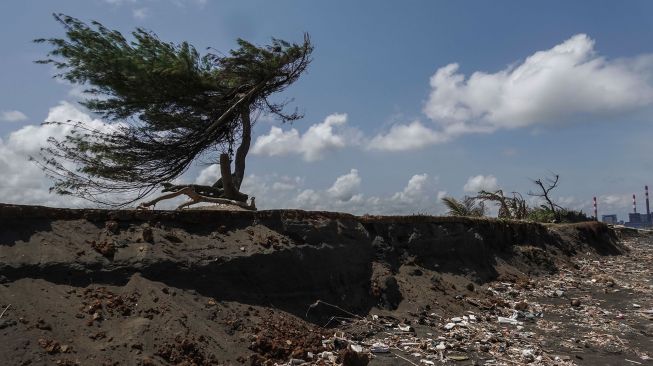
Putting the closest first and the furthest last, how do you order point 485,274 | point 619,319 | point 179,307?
1. point 179,307
2. point 619,319
3. point 485,274

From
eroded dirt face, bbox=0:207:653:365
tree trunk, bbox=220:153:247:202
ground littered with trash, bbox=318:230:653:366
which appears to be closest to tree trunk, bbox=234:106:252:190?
tree trunk, bbox=220:153:247:202

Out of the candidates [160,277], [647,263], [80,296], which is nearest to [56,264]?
[80,296]

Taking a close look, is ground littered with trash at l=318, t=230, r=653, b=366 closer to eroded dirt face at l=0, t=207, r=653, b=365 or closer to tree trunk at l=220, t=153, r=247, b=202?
eroded dirt face at l=0, t=207, r=653, b=365

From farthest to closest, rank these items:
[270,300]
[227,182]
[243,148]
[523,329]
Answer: [243,148] → [227,182] → [523,329] → [270,300]

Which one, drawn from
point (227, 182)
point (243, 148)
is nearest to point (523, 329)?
point (227, 182)

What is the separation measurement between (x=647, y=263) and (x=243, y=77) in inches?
562

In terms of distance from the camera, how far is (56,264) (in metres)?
5.38

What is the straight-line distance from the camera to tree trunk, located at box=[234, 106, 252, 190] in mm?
12648

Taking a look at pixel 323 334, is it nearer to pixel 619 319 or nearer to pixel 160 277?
pixel 160 277

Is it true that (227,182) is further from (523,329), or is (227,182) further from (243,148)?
(523,329)

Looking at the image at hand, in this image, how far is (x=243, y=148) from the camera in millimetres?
12891

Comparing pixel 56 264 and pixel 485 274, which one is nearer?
pixel 56 264

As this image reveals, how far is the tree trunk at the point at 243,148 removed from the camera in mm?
12648

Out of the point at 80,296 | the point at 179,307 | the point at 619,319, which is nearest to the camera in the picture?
the point at 80,296
